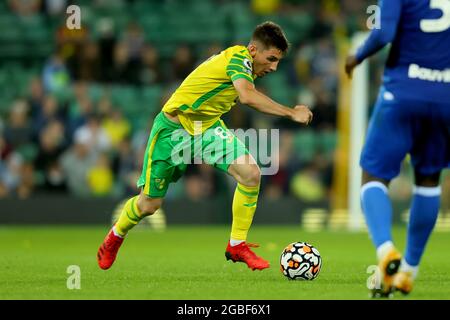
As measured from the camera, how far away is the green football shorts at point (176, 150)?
29.4ft

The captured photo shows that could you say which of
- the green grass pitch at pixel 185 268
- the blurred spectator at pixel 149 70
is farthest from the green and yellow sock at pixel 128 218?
the blurred spectator at pixel 149 70

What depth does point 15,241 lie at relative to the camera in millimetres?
14102

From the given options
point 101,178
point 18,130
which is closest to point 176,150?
point 101,178

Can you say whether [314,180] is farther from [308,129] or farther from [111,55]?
[111,55]

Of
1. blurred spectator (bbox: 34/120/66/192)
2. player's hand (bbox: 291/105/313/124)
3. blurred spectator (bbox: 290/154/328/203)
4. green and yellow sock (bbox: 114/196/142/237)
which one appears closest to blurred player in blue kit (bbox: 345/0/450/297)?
player's hand (bbox: 291/105/313/124)

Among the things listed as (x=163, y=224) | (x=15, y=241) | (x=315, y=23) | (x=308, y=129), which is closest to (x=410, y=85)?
(x=15, y=241)

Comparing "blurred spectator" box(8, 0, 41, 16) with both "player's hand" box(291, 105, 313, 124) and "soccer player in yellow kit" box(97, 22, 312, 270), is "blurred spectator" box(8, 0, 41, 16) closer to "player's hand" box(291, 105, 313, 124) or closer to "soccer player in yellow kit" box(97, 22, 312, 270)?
"soccer player in yellow kit" box(97, 22, 312, 270)

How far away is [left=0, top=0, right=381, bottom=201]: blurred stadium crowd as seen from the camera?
18.0 metres

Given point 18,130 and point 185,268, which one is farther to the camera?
point 18,130

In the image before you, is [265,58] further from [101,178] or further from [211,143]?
[101,178]

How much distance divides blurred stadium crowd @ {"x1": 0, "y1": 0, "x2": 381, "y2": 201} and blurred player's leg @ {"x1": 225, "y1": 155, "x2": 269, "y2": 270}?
345 inches

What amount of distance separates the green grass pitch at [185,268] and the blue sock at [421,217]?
305 mm

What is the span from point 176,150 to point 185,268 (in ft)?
3.83

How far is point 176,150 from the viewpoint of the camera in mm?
9070
